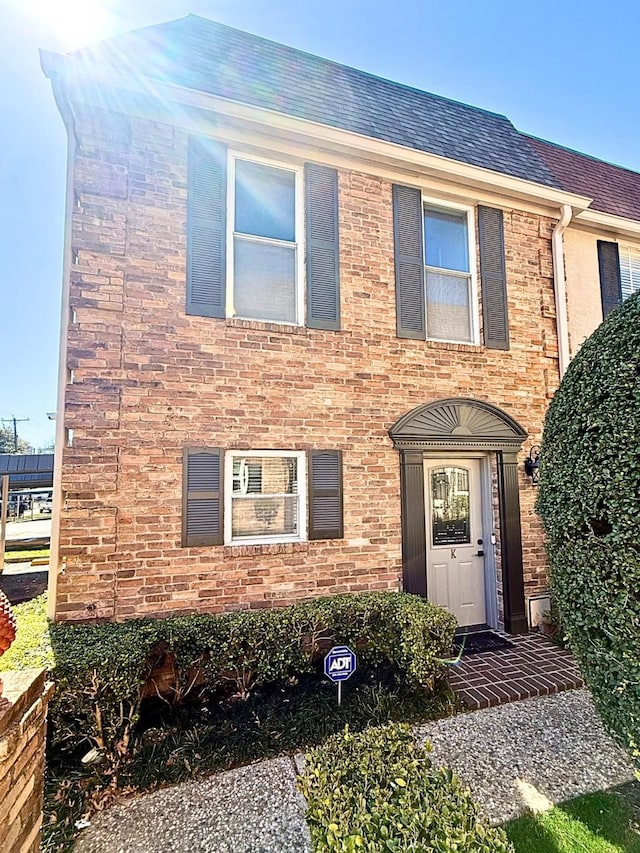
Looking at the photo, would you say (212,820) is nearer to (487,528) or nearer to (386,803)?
(386,803)

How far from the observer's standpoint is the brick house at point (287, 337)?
4605 millimetres

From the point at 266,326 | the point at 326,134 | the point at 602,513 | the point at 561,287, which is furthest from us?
the point at 561,287

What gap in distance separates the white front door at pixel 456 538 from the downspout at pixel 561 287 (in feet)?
7.30

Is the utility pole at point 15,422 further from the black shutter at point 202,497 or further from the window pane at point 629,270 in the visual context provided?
the window pane at point 629,270

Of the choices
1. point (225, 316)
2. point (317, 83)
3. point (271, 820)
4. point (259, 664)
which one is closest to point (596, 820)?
point (271, 820)

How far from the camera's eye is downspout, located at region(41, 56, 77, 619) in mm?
4363

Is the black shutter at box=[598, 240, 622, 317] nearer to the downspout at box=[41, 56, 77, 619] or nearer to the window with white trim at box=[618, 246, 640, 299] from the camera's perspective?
the window with white trim at box=[618, 246, 640, 299]

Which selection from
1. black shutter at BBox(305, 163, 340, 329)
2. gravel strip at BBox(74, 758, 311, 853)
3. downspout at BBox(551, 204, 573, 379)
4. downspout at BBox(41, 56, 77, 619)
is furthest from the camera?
downspout at BBox(551, 204, 573, 379)

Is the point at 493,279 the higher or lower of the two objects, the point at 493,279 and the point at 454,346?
the higher

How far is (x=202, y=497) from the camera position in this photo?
4.78 meters

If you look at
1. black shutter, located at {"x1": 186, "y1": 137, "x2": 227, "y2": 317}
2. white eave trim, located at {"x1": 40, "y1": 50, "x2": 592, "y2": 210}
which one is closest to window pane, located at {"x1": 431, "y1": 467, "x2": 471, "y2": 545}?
black shutter, located at {"x1": 186, "y1": 137, "x2": 227, "y2": 317}

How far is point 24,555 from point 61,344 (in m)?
12.7

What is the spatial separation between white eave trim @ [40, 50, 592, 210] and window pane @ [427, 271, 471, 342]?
54.2 inches

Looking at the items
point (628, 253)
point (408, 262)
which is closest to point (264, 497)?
point (408, 262)
